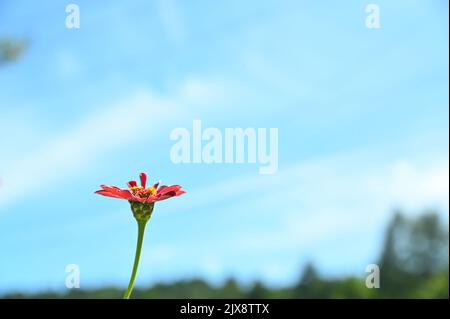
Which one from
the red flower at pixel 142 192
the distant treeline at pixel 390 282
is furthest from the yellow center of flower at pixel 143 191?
the distant treeline at pixel 390 282

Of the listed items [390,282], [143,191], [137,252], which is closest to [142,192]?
[143,191]

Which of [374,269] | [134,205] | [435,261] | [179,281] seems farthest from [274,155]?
[435,261]

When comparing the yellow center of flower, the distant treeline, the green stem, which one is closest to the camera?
the green stem

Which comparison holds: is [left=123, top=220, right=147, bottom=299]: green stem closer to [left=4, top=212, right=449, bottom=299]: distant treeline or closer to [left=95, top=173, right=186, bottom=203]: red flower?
[left=95, top=173, right=186, bottom=203]: red flower

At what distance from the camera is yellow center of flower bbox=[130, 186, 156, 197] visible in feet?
4.57

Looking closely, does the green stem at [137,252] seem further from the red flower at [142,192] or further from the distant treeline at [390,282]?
the distant treeline at [390,282]

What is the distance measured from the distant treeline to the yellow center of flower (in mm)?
6252

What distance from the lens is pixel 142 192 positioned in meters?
1.40

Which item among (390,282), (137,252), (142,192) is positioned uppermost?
(142,192)

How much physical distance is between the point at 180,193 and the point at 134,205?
0.40 ft

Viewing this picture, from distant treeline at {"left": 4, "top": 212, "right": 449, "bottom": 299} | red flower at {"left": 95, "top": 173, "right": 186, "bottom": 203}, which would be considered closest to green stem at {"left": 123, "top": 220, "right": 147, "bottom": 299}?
red flower at {"left": 95, "top": 173, "right": 186, "bottom": 203}

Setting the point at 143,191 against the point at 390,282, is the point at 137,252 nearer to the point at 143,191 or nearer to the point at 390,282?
the point at 143,191
